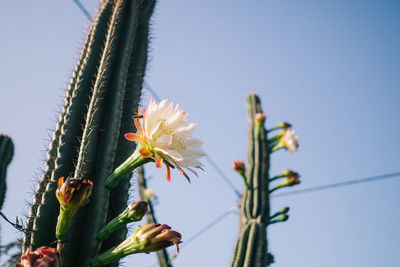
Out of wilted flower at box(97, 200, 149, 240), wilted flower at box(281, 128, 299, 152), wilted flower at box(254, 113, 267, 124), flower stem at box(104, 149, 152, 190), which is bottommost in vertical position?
wilted flower at box(97, 200, 149, 240)

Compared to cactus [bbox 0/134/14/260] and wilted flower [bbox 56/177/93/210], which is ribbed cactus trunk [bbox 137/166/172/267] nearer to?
cactus [bbox 0/134/14/260]

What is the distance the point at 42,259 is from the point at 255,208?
1985 millimetres

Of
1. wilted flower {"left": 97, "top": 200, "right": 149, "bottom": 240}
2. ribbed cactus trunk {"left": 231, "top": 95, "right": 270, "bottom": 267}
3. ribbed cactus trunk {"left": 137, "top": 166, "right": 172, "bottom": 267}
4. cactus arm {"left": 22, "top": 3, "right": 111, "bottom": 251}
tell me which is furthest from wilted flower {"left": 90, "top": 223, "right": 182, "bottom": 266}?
ribbed cactus trunk {"left": 231, "top": 95, "right": 270, "bottom": 267}

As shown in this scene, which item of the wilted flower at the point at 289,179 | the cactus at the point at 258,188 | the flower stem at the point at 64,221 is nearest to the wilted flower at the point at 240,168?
the cactus at the point at 258,188

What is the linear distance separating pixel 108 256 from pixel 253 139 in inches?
88.2

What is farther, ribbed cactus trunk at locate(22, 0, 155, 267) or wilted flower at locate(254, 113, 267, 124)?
wilted flower at locate(254, 113, 267, 124)

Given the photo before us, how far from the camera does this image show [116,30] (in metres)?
1.46

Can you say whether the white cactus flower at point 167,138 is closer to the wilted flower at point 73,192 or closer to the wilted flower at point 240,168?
the wilted flower at point 73,192

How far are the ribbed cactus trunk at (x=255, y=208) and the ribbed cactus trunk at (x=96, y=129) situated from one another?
4.49ft

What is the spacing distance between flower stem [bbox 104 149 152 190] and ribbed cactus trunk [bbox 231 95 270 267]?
1447mm

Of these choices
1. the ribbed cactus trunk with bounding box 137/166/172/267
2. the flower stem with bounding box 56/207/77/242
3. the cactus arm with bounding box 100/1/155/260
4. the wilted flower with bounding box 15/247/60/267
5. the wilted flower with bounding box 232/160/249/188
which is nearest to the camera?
the wilted flower with bounding box 15/247/60/267

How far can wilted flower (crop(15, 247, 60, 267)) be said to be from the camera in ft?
2.44

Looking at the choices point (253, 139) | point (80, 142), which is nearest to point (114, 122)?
point (80, 142)

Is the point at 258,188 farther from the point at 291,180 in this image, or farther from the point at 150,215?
the point at 150,215
